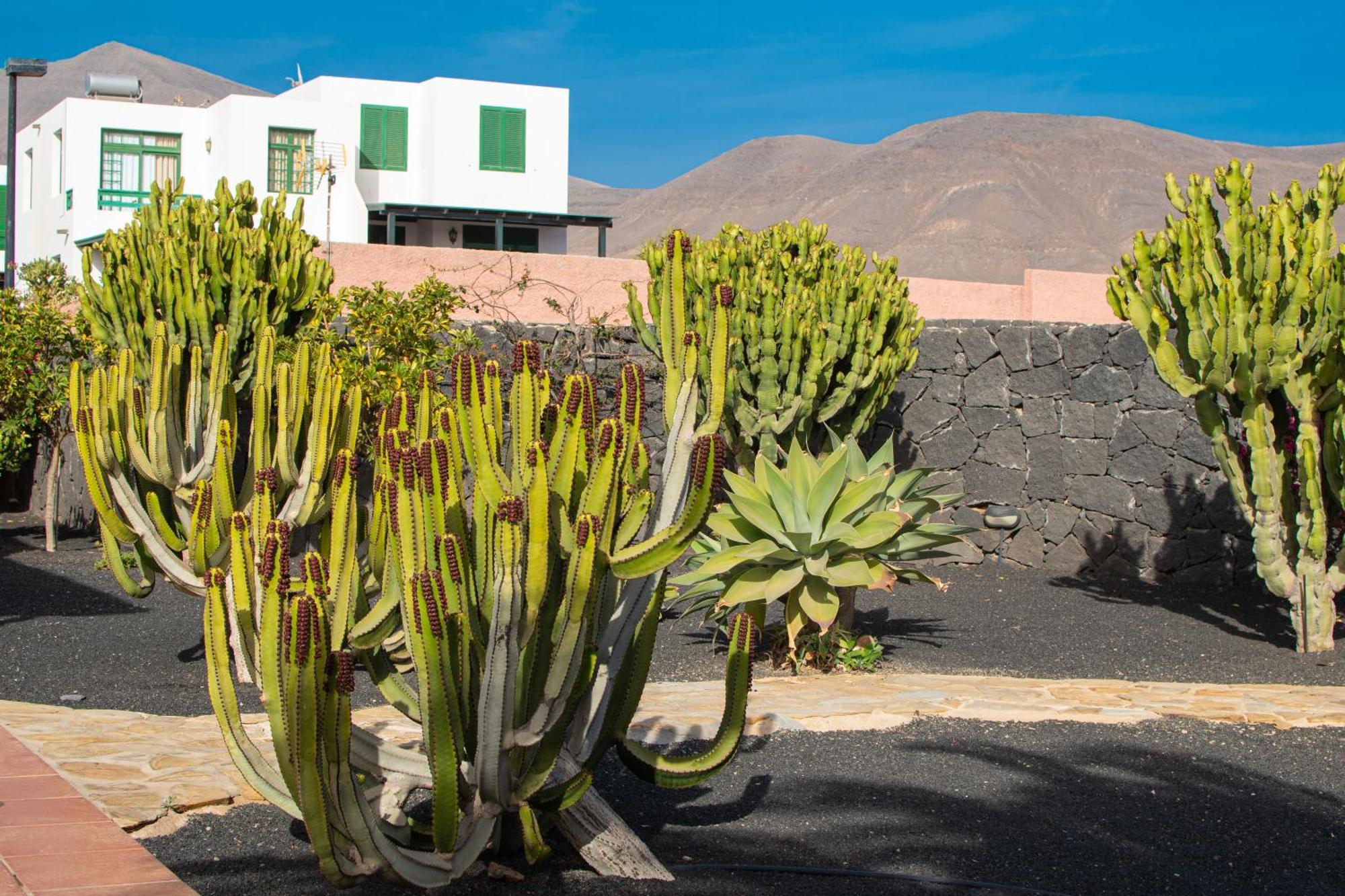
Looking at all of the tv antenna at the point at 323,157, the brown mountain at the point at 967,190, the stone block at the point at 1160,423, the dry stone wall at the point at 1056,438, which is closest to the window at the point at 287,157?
the tv antenna at the point at 323,157

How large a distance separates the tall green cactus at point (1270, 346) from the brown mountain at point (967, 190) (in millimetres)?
51853

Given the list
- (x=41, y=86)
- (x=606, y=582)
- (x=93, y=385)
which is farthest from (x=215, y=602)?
(x=41, y=86)

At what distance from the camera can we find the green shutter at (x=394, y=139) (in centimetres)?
3253

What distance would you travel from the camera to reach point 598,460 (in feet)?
11.7

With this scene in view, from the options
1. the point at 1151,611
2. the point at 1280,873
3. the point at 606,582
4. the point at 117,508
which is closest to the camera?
the point at 606,582

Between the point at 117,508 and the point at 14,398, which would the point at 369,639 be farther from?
the point at 14,398

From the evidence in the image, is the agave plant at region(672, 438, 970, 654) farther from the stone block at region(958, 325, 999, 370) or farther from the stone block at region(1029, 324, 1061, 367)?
the stone block at region(958, 325, 999, 370)

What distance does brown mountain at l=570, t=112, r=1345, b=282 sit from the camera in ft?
218

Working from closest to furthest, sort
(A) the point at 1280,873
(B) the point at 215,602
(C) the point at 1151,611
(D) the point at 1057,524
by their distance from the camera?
(B) the point at 215,602 → (A) the point at 1280,873 → (C) the point at 1151,611 → (D) the point at 1057,524

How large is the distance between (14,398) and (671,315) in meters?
10.8

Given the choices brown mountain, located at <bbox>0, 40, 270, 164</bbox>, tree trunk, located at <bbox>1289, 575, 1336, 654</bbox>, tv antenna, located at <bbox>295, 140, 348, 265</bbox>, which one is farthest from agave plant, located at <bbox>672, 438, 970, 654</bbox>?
brown mountain, located at <bbox>0, 40, 270, 164</bbox>

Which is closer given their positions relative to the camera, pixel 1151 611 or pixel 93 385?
pixel 93 385

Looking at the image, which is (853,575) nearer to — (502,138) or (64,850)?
(64,850)

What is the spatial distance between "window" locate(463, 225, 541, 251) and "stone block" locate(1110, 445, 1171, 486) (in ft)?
78.1
